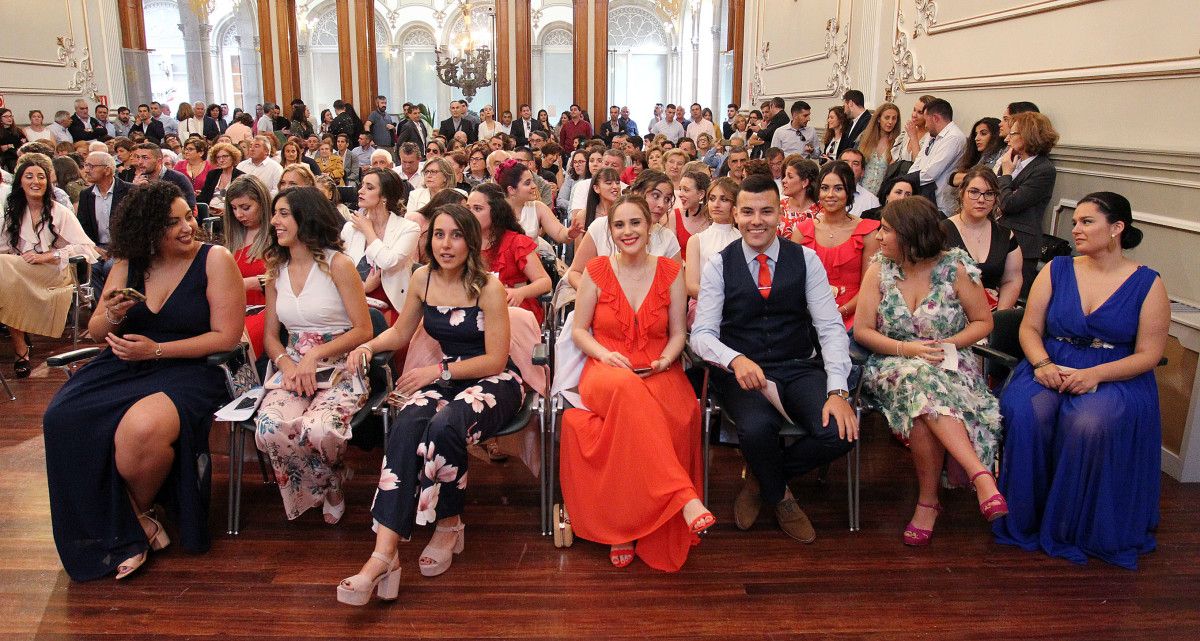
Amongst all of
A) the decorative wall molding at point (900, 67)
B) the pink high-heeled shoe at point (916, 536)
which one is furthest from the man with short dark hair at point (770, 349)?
the decorative wall molding at point (900, 67)

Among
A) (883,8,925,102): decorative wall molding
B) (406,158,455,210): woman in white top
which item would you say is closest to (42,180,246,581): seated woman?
(406,158,455,210): woman in white top

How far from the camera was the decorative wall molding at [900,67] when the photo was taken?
22.2 ft

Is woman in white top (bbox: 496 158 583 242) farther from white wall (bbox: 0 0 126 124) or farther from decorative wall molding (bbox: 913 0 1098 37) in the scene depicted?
white wall (bbox: 0 0 126 124)

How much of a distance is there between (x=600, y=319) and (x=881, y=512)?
1.34m

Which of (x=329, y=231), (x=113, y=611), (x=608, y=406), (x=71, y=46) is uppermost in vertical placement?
(x=71, y=46)

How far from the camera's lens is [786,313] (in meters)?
3.12

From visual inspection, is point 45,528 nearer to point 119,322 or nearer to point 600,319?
point 119,322

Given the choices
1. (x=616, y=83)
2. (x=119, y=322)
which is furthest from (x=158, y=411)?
(x=616, y=83)

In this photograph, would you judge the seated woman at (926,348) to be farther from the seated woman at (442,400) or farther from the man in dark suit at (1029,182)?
the man in dark suit at (1029,182)

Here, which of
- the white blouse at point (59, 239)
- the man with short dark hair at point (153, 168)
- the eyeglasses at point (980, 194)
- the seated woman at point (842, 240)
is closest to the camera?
the eyeglasses at point (980, 194)

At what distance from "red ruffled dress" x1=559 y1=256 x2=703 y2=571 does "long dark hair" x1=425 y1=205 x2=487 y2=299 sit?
1.46 ft

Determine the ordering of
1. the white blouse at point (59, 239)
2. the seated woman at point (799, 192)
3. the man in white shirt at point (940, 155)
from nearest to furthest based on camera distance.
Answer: the seated woman at point (799, 192) → the white blouse at point (59, 239) → the man in white shirt at point (940, 155)

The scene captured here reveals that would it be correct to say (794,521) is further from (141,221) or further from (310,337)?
(141,221)

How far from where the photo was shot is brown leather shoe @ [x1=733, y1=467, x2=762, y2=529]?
309 centimetres
